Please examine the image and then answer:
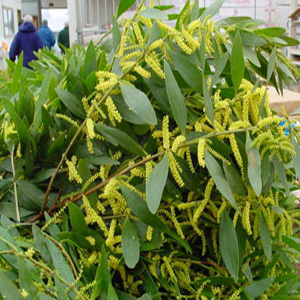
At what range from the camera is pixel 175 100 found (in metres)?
0.51

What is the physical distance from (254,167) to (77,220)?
209 mm

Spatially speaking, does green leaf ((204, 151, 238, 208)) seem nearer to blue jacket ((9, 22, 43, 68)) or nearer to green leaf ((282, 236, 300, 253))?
green leaf ((282, 236, 300, 253))

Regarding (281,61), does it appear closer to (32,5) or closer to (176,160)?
(176,160)

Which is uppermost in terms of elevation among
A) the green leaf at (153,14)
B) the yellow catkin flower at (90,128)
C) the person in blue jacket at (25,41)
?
the green leaf at (153,14)

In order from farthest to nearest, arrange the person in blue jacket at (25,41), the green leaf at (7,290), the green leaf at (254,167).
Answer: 1. the person in blue jacket at (25,41)
2. the green leaf at (254,167)
3. the green leaf at (7,290)

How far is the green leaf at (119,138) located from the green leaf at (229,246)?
0.13 metres

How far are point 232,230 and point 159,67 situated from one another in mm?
206

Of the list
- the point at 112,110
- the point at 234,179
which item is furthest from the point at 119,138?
the point at 234,179

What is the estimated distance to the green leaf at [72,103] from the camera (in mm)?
585

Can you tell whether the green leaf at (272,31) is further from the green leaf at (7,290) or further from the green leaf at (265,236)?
the green leaf at (7,290)

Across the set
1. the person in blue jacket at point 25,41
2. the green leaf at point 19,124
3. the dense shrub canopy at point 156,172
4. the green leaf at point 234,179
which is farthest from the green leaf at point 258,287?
the person in blue jacket at point 25,41

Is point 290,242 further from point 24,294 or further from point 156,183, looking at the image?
point 24,294

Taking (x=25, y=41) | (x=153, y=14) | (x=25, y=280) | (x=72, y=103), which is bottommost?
(x=25, y=41)

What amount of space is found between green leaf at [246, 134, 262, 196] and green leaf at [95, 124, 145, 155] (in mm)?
125
